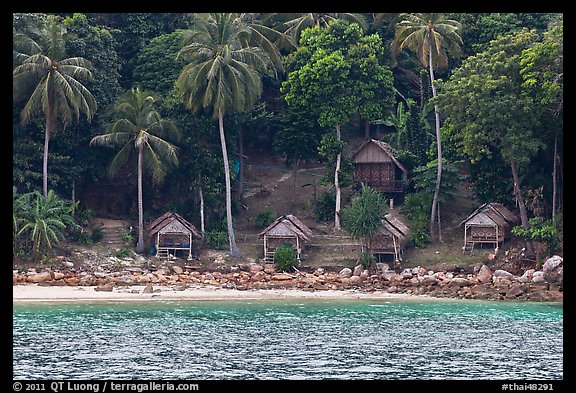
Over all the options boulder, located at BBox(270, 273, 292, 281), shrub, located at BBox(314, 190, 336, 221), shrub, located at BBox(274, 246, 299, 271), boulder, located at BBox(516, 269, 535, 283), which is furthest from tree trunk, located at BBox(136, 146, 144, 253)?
boulder, located at BBox(516, 269, 535, 283)

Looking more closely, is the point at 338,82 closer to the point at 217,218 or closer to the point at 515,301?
the point at 217,218

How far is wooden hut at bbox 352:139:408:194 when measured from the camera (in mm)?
53938

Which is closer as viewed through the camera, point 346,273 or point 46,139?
point 346,273

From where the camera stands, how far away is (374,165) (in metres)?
54.2

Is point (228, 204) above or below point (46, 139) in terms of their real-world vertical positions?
below

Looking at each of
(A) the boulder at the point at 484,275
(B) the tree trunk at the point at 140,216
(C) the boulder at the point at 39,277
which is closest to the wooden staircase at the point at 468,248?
(A) the boulder at the point at 484,275

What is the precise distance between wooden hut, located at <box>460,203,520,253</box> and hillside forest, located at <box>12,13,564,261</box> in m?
1.08

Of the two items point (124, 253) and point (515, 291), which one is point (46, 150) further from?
point (515, 291)

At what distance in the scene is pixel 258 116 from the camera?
5494 centimetres

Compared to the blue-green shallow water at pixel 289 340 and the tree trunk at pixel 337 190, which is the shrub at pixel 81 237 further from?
the tree trunk at pixel 337 190

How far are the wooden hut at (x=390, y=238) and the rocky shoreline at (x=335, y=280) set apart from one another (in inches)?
38.3

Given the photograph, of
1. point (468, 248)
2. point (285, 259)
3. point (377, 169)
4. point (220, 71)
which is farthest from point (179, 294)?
point (377, 169)

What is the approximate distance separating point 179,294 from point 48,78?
11.1 meters

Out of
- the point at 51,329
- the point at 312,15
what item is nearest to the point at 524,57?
the point at 312,15
